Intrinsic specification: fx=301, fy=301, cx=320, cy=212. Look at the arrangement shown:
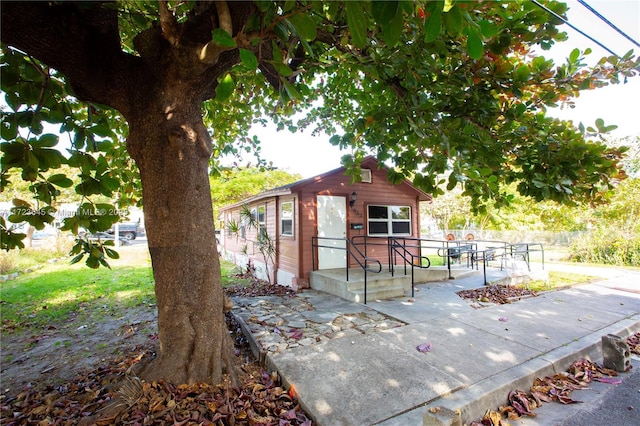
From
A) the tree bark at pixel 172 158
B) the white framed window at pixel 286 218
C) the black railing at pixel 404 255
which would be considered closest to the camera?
the tree bark at pixel 172 158

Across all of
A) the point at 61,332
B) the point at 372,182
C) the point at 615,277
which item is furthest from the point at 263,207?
the point at 615,277

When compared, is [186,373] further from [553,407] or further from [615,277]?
[615,277]

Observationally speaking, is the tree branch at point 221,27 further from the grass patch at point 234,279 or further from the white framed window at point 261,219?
the white framed window at point 261,219

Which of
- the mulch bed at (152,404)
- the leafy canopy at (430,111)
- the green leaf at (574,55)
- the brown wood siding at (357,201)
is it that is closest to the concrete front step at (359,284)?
the brown wood siding at (357,201)

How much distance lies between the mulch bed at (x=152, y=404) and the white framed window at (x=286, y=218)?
5161mm

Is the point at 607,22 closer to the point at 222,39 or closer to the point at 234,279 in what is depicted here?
the point at 222,39

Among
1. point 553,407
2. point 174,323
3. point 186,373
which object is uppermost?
point 174,323

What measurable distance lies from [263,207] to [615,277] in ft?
35.8

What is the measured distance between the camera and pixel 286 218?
27.6ft

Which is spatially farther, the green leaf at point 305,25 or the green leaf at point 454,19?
the green leaf at point 305,25

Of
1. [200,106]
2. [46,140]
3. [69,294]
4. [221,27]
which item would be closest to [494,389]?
[221,27]

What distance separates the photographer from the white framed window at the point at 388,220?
28.9ft

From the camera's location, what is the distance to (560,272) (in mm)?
9938

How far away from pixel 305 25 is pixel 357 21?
0.40 metres
